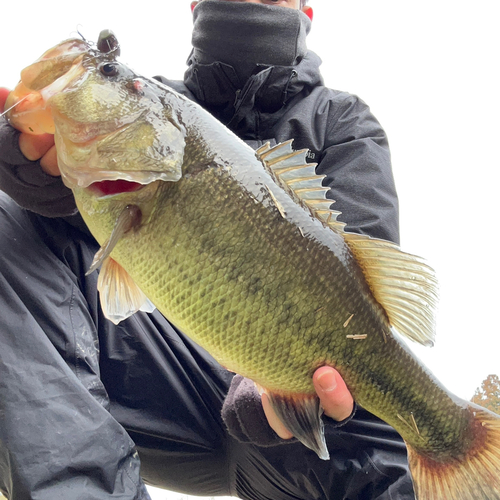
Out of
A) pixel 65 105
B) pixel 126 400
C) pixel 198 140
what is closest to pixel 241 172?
pixel 198 140

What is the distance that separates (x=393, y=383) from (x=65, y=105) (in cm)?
112

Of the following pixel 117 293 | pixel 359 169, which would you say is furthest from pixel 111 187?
pixel 359 169

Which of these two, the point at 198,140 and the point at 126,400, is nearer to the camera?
the point at 198,140

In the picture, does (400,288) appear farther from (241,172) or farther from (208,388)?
(208,388)

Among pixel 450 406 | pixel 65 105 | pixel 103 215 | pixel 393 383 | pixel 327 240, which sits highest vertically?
pixel 65 105

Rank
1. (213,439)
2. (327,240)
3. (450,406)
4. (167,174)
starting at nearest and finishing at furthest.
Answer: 1. (167,174)
2. (327,240)
3. (450,406)
4. (213,439)

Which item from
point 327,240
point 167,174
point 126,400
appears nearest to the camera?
point 167,174

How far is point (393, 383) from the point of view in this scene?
4.54 ft

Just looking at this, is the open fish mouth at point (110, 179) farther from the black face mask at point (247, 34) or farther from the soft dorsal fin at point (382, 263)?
the black face mask at point (247, 34)

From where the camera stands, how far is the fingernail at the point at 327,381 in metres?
1.29

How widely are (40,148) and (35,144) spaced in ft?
0.07

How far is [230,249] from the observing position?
1223 millimetres

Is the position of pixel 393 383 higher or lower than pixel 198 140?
lower

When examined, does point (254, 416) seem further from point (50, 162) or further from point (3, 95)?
point (3, 95)
